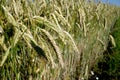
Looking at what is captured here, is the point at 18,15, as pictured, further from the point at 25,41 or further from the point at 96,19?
the point at 96,19

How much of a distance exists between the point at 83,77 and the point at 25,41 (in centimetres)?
282

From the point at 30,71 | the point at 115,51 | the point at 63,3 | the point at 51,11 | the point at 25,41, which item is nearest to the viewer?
the point at 25,41

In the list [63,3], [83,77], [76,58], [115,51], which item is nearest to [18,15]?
[63,3]

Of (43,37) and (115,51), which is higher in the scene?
(43,37)

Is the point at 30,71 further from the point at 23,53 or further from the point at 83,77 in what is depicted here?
the point at 83,77

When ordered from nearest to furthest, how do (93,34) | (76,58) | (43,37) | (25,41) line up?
(25,41) → (43,37) → (76,58) → (93,34)

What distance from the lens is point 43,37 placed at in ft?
6.26

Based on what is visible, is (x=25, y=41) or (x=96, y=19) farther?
(x=96, y=19)

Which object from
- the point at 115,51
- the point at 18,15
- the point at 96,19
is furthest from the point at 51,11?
the point at 115,51

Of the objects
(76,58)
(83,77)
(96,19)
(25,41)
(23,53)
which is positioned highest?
(25,41)

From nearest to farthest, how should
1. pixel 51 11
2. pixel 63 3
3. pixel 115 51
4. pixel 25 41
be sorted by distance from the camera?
pixel 25 41
pixel 51 11
pixel 63 3
pixel 115 51

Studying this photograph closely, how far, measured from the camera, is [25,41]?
1.74 meters

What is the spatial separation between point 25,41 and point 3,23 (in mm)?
198

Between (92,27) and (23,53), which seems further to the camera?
(92,27)
